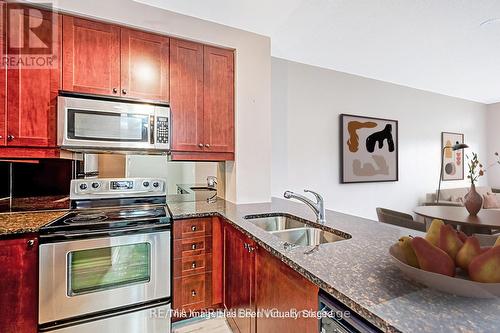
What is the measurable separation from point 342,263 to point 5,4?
278cm

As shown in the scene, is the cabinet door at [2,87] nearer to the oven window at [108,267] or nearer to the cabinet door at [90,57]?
the cabinet door at [90,57]

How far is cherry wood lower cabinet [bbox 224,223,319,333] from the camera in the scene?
105 cm

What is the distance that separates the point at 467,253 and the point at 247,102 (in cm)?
211

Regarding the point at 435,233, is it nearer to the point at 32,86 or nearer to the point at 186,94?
the point at 186,94

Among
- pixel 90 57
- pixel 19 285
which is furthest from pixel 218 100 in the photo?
pixel 19 285

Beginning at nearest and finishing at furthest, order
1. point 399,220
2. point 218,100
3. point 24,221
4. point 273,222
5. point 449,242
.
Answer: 1. point 449,242
2. point 24,221
3. point 273,222
4. point 218,100
5. point 399,220

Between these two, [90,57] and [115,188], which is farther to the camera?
[115,188]

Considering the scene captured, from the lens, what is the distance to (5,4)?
1848 mm

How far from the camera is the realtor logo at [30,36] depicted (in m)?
1.85

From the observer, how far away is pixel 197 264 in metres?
2.08

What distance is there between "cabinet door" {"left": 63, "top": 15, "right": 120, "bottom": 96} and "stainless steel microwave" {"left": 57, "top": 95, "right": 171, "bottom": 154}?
0.16m

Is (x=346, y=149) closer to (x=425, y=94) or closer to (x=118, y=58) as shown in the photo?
(x=425, y=94)

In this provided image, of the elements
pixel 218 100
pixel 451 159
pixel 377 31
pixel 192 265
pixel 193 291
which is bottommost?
pixel 193 291

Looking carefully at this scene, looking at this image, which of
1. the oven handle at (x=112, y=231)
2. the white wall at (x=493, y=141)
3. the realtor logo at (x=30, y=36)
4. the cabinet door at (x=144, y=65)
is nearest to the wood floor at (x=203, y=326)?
the oven handle at (x=112, y=231)
